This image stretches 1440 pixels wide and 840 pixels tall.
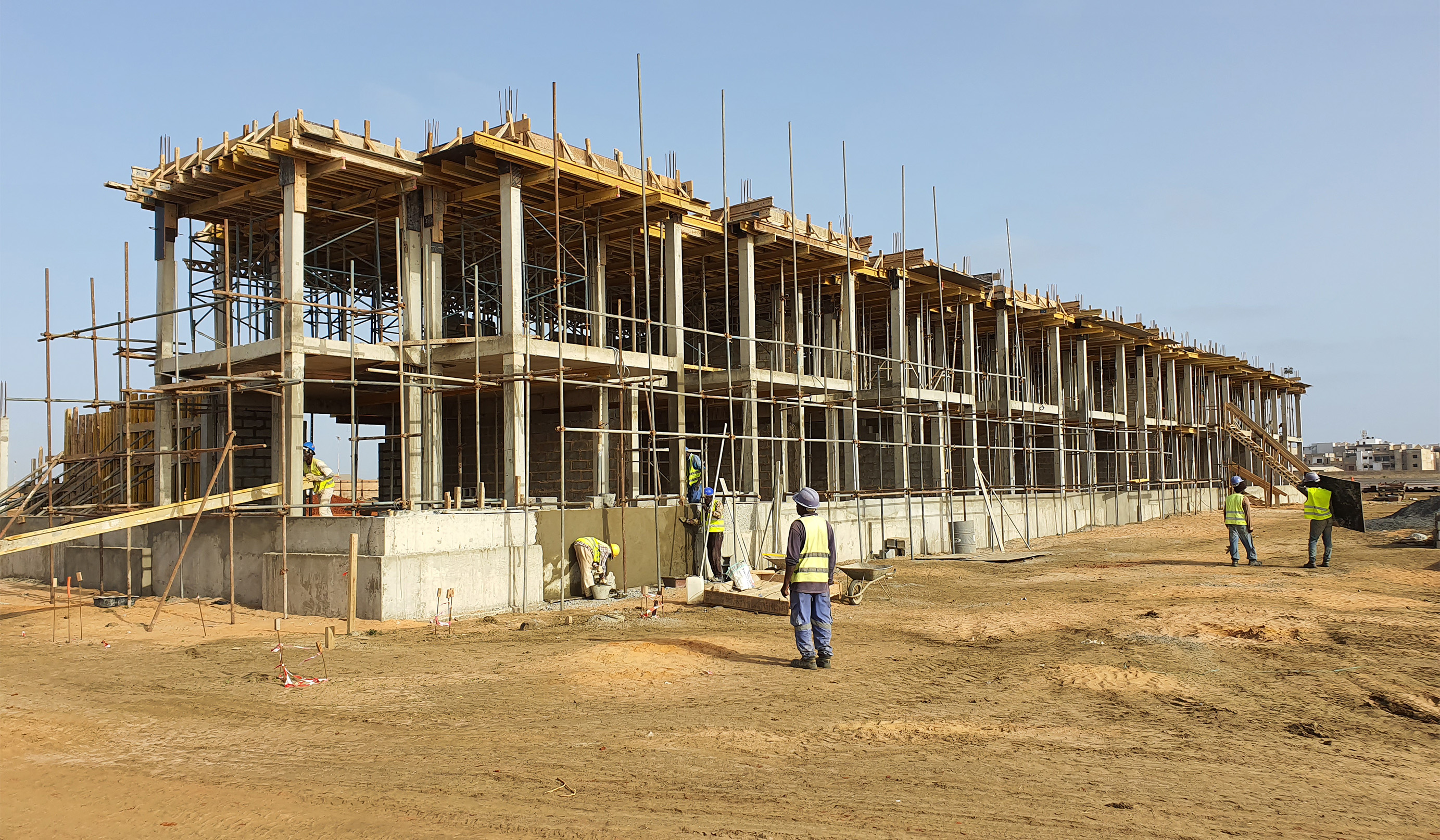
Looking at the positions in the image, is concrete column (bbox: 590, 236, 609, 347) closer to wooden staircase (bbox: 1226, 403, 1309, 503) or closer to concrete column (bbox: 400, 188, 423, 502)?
concrete column (bbox: 400, 188, 423, 502)

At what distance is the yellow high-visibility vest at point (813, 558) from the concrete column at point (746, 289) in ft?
39.7

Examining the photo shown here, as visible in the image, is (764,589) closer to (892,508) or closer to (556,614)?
(556,614)

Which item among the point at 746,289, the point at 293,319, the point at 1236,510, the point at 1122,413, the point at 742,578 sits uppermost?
the point at 746,289

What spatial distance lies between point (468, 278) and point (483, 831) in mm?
17068

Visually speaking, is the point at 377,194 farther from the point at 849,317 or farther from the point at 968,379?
the point at 968,379

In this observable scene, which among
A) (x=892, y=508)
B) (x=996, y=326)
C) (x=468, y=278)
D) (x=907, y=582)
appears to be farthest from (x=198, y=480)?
(x=996, y=326)

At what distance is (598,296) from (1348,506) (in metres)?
21.0

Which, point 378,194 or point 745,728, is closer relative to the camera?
point 745,728

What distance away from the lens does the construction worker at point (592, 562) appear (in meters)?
15.0

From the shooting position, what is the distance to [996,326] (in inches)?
1194

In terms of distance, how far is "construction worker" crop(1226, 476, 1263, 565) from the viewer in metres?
18.5

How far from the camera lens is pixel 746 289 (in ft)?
71.7

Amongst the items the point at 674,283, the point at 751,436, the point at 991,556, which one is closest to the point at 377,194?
the point at 674,283

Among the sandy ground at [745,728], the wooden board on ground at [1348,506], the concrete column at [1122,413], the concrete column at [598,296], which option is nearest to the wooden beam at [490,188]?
the concrete column at [598,296]
